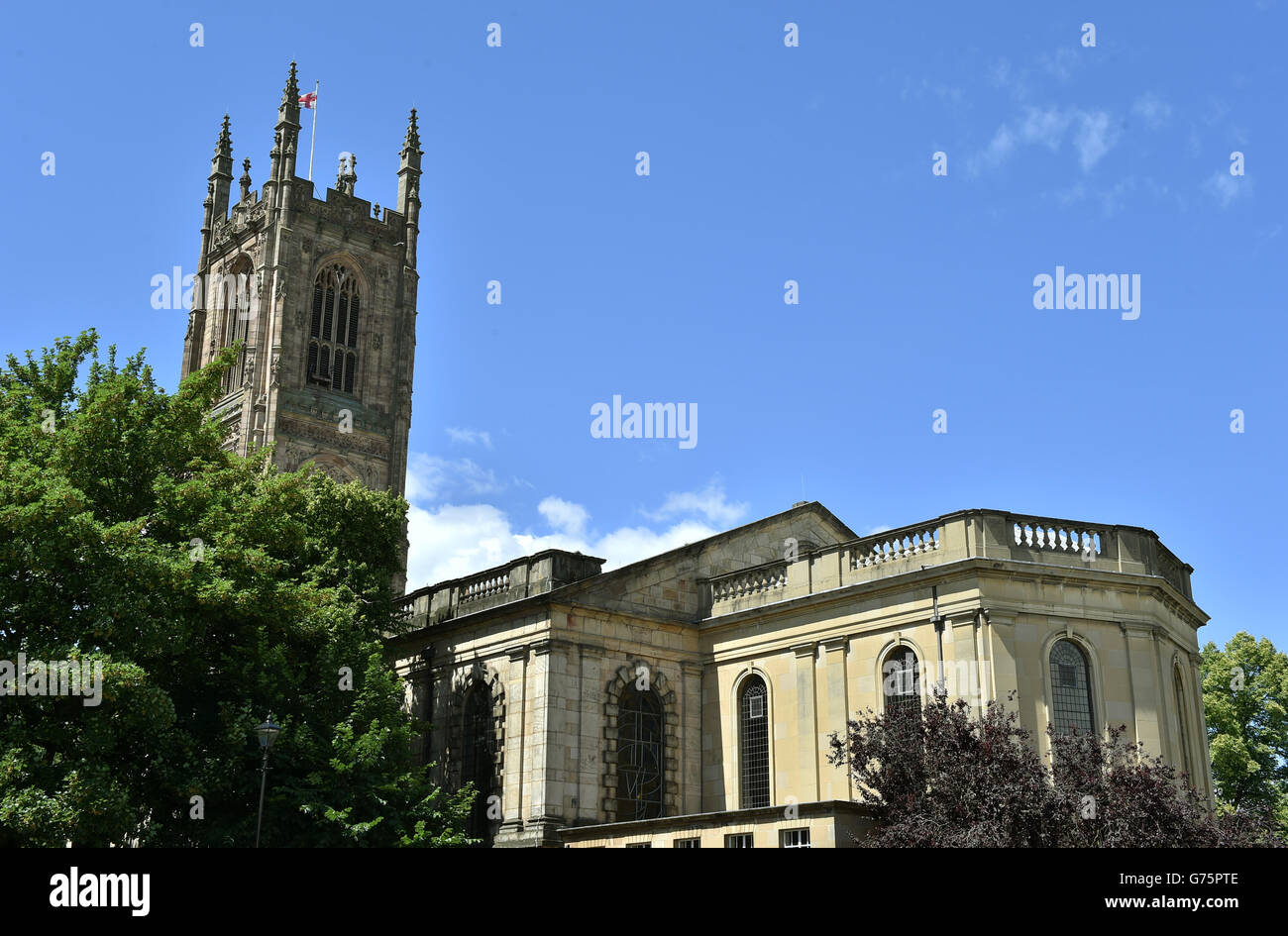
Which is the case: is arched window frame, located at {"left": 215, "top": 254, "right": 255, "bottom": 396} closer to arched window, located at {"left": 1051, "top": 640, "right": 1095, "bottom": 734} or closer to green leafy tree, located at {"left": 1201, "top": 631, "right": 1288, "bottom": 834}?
green leafy tree, located at {"left": 1201, "top": 631, "right": 1288, "bottom": 834}

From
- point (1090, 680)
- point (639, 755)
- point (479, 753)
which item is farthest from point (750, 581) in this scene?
point (1090, 680)

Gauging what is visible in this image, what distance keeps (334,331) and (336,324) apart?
545mm

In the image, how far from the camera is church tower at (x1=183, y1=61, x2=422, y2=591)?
90375 millimetres

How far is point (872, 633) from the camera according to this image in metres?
32.1

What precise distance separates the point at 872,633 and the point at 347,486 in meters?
14.8

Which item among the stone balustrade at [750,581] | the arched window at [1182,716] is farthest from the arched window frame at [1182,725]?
the stone balustrade at [750,581]

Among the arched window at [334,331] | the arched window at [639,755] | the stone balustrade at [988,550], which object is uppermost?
the arched window at [334,331]

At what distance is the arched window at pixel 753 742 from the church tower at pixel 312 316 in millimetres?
57570

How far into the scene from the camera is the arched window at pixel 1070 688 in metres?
29.9

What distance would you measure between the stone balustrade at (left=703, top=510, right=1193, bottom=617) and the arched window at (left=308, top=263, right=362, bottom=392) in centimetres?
6675

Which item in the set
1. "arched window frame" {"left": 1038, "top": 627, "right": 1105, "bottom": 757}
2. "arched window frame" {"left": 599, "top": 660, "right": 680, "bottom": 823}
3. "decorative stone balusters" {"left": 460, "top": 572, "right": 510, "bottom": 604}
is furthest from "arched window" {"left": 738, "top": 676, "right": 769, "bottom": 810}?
"arched window frame" {"left": 1038, "top": 627, "right": 1105, "bottom": 757}

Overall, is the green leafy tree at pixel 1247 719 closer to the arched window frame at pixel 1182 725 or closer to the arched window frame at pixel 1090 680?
the arched window frame at pixel 1182 725
